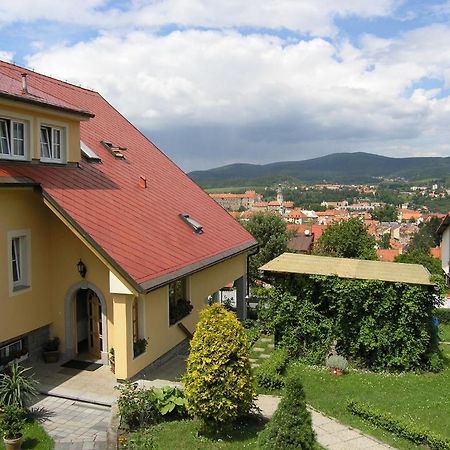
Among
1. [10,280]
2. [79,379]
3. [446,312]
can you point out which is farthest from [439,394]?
[446,312]

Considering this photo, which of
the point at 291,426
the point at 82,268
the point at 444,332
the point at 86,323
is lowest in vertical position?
the point at 444,332

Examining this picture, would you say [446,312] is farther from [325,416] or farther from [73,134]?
[73,134]

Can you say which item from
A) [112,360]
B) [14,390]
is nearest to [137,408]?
[14,390]

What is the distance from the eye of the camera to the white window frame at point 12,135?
43.2ft

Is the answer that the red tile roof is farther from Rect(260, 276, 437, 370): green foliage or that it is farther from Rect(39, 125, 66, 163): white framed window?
Rect(260, 276, 437, 370): green foliage

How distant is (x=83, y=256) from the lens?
14375 millimetres

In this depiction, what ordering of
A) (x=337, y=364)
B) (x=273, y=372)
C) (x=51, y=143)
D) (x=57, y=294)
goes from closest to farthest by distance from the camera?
(x=273, y=372) → (x=57, y=294) → (x=51, y=143) → (x=337, y=364)

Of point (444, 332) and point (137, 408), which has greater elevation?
point (137, 408)

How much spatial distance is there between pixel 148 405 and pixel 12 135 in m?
7.85

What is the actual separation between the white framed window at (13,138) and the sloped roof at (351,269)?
8.48 meters

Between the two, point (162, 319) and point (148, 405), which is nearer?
point (148, 405)

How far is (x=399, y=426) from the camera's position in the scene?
1082 cm

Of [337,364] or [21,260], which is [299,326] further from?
[21,260]

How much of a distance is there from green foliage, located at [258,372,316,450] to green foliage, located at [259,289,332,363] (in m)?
7.76
